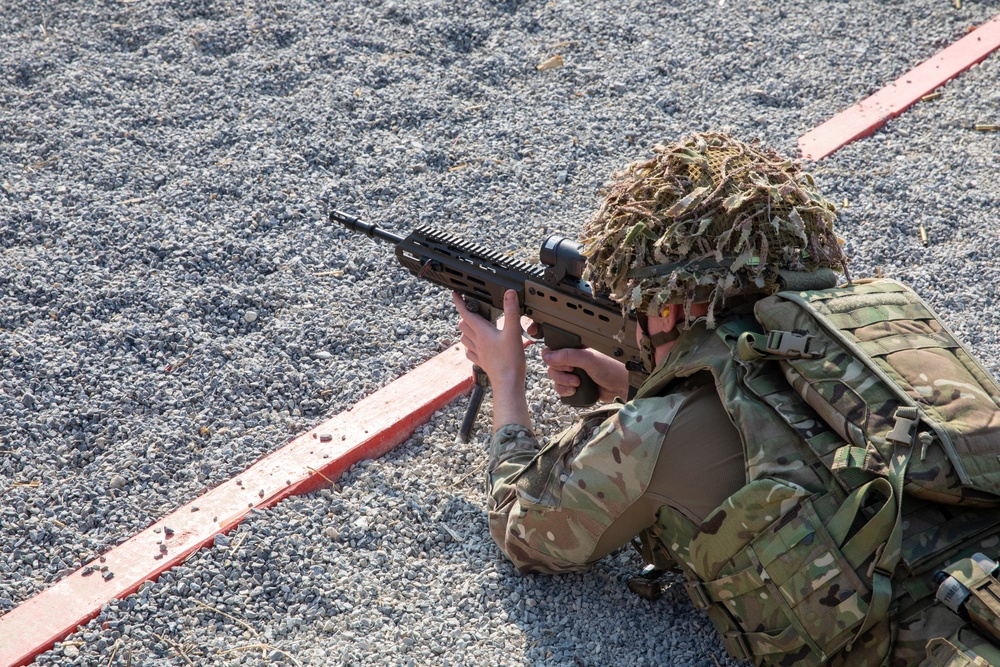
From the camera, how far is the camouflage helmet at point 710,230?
8.34 ft

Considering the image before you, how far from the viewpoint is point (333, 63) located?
6.14m

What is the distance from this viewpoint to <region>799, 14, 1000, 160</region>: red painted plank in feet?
18.2

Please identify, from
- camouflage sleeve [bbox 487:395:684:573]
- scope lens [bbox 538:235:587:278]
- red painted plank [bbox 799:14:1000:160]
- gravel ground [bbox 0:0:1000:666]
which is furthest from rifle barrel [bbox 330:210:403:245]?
red painted plank [bbox 799:14:1000:160]

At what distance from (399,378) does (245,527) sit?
101cm

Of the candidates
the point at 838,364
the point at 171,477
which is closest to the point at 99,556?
the point at 171,477

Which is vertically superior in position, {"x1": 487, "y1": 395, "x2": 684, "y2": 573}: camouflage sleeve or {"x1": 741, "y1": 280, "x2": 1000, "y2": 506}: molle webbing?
{"x1": 741, "y1": 280, "x2": 1000, "y2": 506}: molle webbing

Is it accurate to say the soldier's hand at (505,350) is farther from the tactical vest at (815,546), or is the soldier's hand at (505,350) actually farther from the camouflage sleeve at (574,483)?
the tactical vest at (815,546)

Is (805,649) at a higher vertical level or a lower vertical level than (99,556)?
higher

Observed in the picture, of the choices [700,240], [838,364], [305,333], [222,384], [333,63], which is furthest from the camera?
[333,63]

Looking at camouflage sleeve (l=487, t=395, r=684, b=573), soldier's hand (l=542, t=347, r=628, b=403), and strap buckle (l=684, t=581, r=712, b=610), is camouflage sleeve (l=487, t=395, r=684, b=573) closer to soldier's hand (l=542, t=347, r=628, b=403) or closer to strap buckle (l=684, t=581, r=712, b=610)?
strap buckle (l=684, t=581, r=712, b=610)

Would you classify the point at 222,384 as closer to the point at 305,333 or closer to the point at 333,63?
the point at 305,333

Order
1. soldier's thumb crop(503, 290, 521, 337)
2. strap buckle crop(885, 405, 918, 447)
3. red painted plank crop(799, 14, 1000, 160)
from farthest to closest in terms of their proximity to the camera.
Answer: red painted plank crop(799, 14, 1000, 160), soldier's thumb crop(503, 290, 521, 337), strap buckle crop(885, 405, 918, 447)

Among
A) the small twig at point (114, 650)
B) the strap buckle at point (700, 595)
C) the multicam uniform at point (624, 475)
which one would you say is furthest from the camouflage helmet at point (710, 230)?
the small twig at point (114, 650)

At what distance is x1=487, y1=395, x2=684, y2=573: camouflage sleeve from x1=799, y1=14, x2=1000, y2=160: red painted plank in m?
3.33
